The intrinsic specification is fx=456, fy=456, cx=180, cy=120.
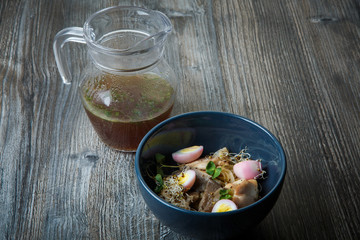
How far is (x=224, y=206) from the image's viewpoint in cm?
84

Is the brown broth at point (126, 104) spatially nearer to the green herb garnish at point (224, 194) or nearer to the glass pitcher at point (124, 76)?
the glass pitcher at point (124, 76)

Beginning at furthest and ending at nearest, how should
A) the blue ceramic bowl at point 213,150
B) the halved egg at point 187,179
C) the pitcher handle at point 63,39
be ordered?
the pitcher handle at point 63,39
the halved egg at point 187,179
the blue ceramic bowl at point 213,150

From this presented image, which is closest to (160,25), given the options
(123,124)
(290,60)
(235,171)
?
(123,124)

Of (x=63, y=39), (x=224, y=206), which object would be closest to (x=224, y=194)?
(x=224, y=206)

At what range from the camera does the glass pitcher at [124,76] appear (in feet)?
3.29

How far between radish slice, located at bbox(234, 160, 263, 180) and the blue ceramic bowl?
2 cm

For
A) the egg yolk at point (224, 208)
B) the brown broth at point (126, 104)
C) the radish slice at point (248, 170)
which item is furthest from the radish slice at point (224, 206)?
the brown broth at point (126, 104)

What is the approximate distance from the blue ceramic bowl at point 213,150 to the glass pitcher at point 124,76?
8 centimetres

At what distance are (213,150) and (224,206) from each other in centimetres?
22

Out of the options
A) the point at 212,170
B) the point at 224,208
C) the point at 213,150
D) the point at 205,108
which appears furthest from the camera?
the point at 205,108

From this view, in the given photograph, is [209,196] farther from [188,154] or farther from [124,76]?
[124,76]

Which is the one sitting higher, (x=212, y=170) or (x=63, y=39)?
(x=63, y=39)

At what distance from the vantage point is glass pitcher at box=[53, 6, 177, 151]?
1.00 m

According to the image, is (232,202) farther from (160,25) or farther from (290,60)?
(290,60)
